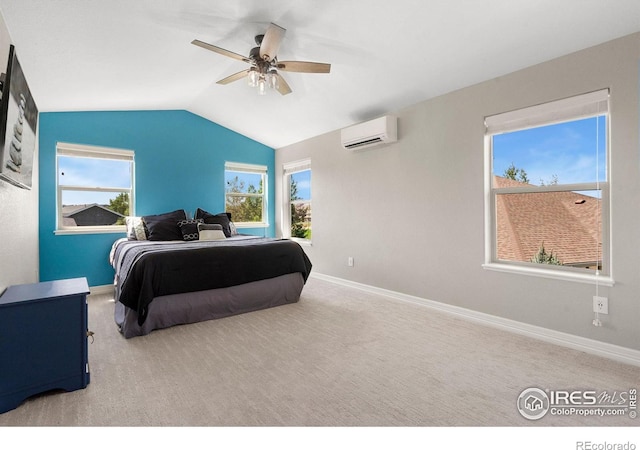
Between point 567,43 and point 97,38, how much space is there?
358 centimetres

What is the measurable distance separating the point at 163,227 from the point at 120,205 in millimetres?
826

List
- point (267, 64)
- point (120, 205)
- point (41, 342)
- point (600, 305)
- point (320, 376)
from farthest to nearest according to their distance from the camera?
point (120, 205) < point (267, 64) < point (600, 305) < point (320, 376) < point (41, 342)

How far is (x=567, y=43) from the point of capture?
2375 mm

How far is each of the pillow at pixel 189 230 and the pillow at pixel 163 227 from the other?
68 millimetres

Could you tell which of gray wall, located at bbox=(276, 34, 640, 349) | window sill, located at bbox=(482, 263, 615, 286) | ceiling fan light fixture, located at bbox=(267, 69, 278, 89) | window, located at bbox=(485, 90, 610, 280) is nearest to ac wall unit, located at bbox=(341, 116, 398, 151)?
gray wall, located at bbox=(276, 34, 640, 349)

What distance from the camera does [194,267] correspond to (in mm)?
2947

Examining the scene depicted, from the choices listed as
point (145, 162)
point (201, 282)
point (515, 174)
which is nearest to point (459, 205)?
point (515, 174)

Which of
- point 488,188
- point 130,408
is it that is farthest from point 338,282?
point 130,408

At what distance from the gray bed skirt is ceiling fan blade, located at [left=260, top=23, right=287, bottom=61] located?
216 cm

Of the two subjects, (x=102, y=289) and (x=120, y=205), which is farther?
(x=120, y=205)

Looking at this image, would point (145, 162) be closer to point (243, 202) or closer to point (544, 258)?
point (243, 202)

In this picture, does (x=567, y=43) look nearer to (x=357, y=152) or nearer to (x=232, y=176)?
(x=357, y=152)

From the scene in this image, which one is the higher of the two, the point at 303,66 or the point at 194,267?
the point at 303,66

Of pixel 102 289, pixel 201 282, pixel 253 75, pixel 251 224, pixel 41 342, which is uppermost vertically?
pixel 253 75
